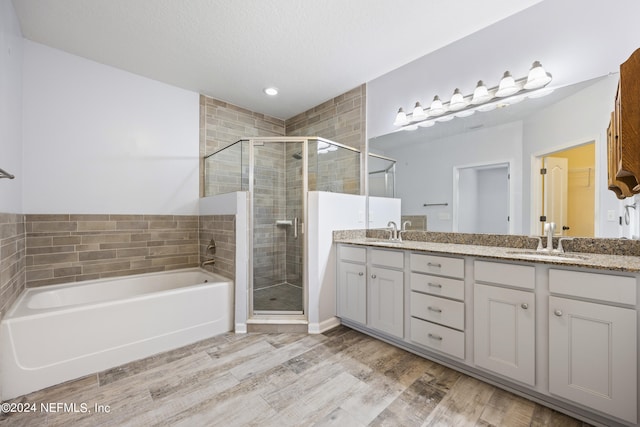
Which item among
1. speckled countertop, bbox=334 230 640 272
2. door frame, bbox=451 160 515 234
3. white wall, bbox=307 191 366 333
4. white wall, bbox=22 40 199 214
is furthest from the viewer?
white wall, bbox=307 191 366 333

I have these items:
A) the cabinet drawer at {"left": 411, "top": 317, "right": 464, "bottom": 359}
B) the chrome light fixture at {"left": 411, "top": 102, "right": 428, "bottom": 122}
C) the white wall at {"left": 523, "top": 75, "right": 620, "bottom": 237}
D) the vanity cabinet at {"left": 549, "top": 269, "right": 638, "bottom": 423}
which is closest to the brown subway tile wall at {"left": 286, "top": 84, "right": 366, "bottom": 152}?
the chrome light fixture at {"left": 411, "top": 102, "right": 428, "bottom": 122}

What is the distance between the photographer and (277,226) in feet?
9.07

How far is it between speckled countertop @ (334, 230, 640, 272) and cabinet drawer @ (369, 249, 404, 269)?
57 millimetres

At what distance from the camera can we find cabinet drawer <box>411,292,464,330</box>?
1833mm

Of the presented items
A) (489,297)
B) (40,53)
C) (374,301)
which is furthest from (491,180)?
(40,53)

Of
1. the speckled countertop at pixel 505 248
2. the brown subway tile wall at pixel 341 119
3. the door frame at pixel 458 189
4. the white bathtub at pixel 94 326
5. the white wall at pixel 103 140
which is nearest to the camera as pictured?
the speckled countertop at pixel 505 248

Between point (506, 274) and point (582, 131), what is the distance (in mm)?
1152

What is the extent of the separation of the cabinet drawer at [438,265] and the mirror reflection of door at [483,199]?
0.61 meters

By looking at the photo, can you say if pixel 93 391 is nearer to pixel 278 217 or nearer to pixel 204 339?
pixel 204 339

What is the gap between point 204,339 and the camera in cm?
240

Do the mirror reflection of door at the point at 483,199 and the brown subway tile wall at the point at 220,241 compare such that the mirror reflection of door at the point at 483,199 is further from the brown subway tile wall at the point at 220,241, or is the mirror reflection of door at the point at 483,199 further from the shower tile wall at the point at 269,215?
the brown subway tile wall at the point at 220,241

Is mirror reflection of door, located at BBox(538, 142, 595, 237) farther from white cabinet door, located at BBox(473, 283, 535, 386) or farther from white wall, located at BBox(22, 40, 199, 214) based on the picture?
white wall, located at BBox(22, 40, 199, 214)

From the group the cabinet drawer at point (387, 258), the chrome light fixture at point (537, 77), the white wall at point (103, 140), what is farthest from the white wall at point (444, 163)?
the white wall at point (103, 140)

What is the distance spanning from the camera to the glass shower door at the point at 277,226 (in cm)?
267
